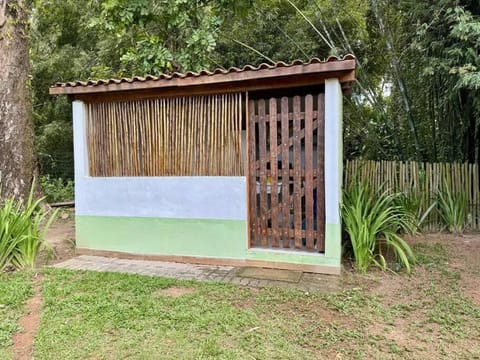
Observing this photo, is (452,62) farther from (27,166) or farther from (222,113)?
(27,166)

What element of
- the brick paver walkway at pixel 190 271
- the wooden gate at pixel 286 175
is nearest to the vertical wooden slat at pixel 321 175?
the wooden gate at pixel 286 175

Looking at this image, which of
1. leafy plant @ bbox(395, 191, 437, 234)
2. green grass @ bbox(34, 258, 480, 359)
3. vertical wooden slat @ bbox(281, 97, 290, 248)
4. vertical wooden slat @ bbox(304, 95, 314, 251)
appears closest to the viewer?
green grass @ bbox(34, 258, 480, 359)

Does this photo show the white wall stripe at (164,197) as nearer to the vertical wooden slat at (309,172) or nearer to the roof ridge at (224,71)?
the vertical wooden slat at (309,172)

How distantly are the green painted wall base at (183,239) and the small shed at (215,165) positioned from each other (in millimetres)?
14

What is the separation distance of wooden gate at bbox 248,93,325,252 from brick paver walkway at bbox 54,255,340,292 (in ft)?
1.67

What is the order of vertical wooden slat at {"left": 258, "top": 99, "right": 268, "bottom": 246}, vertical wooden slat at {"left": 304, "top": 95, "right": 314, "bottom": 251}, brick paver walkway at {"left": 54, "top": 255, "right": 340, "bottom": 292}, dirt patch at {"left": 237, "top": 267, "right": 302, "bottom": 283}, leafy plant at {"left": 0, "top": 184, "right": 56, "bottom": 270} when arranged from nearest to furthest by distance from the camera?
1. brick paver walkway at {"left": 54, "top": 255, "right": 340, "bottom": 292}
2. dirt patch at {"left": 237, "top": 267, "right": 302, "bottom": 283}
3. leafy plant at {"left": 0, "top": 184, "right": 56, "bottom": 270}
4. vertical wooden slat at {"left": 304, "top": 95, "right": 314, "bottom": 251}
5. vertical wooden slat at {"left": 258, "top": 99, "right": 268, "bottom": 246}

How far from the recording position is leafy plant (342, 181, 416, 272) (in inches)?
162

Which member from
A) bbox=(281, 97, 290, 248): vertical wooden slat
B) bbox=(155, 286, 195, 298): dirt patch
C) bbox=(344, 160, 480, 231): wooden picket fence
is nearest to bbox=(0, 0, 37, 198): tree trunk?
bbox=(155, 286, 195, 298): dirt patch

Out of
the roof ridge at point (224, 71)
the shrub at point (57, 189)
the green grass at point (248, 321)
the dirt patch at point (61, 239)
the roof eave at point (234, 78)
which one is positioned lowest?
the green grass at point (248, 321)

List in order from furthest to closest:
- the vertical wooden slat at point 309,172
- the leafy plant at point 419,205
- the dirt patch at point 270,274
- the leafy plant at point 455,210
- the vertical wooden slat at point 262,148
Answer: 1. the leafy plant at point 455,210
2. the leafy plant at point 419,205
3. the vertical wooden slat at point 262,148
4. the vertical wooden slat at point 309,172
5. the dirt patch at point 270,274

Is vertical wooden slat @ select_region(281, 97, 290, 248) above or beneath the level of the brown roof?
beneath

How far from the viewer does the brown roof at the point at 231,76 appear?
149 inches

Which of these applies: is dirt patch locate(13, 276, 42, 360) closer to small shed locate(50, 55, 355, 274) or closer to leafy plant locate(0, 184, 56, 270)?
leafy plant locate(0, 184, 56, 270)

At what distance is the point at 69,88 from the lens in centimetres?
470
